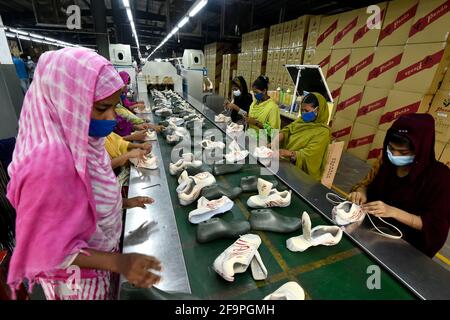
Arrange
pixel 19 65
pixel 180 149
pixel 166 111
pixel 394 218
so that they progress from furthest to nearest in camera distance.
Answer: pixel 19 65
pixel 166 111
pixel 180 149
pixel 394 218

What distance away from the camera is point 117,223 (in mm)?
1095

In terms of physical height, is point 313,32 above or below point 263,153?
above

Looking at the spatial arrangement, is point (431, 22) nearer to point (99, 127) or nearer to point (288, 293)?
point (288, 293)

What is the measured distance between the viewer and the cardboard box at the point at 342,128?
5.50 metres

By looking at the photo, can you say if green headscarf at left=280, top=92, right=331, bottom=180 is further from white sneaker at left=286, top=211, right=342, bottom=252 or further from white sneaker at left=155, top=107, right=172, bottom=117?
white sneaker at left=155, top=107, right=172, bottom=117

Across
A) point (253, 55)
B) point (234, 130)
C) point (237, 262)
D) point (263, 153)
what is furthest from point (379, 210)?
point (253, 55)

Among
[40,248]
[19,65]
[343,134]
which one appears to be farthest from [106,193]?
[19,65]

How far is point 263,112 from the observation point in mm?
3459

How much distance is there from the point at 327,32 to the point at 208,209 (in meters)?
6.16

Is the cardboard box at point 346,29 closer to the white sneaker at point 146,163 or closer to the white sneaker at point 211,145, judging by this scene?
the white sneaker at point 211,145

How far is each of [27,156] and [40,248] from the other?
286 millimetres

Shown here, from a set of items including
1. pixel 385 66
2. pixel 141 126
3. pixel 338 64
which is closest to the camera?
pixel 141 126

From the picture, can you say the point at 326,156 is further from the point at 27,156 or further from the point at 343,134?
the point at 343,134

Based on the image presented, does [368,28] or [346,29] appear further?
[346,29]
